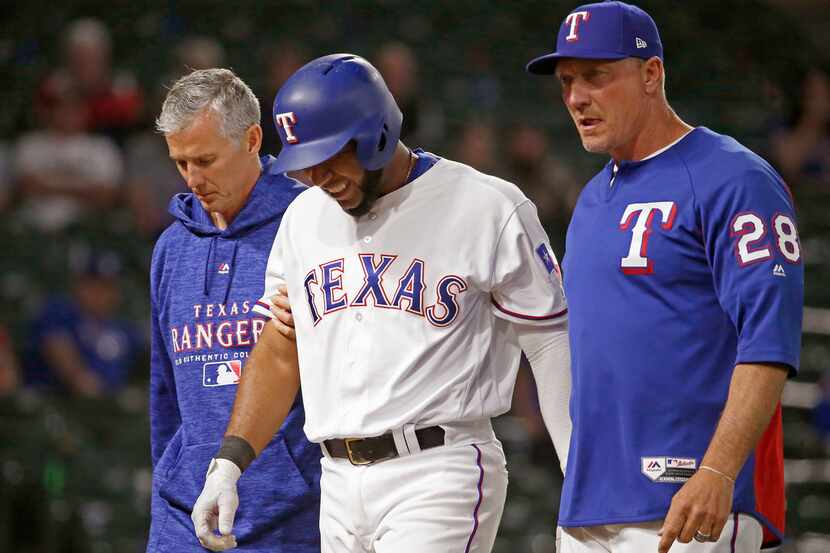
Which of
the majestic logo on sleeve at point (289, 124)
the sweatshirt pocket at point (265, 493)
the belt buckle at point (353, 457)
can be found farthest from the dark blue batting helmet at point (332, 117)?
the sweatshirt pocket at point (265, 493)

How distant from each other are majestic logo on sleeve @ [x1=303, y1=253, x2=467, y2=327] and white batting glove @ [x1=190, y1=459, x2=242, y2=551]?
442mm

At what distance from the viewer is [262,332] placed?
3441mm

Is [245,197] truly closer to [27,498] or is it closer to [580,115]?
[580,115]

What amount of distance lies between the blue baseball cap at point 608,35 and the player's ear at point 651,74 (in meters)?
0.01

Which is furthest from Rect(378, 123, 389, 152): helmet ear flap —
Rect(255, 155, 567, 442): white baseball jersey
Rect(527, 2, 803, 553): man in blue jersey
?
Rect(527, 2, 803, 553): man in blue jersey

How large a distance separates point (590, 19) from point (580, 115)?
22 centimetres

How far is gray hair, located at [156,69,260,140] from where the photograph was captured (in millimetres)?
3670

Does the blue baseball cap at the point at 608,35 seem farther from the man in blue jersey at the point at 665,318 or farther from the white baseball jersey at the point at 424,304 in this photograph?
the white baseball jersey at the point at 424,304

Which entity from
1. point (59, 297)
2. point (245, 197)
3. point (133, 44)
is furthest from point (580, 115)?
point (133, 44)

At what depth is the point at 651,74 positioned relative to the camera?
2988 millimetres

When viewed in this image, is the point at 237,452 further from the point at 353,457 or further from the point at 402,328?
the point at 402,328


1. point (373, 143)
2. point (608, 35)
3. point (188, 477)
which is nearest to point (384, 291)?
point (373, 143)

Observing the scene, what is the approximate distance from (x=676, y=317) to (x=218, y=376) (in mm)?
1407

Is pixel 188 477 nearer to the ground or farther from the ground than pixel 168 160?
farther from the ground
